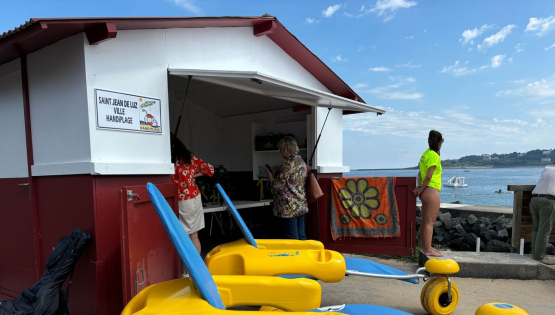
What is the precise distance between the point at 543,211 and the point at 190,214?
4.75m

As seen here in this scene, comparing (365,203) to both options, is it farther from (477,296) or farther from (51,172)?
(51,172)

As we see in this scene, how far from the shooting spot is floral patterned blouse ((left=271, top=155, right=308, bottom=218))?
12.8ft

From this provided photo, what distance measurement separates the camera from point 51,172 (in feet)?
9.16

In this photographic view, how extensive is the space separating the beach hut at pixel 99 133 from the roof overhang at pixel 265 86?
0.05ft

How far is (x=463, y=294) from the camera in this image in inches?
142

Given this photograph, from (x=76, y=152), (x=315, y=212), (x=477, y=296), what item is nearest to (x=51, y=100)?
(x=76, y=152)

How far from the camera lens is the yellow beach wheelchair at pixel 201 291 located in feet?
4.03

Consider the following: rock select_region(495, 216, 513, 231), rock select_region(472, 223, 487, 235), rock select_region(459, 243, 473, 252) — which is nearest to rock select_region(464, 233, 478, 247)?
rock select_region(459, 243, 473, 252)

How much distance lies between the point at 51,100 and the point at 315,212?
3.76 metres

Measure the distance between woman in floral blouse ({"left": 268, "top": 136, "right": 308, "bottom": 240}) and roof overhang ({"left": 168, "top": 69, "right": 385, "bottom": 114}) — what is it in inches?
23.9

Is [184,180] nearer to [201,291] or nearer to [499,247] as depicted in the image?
[201,291]

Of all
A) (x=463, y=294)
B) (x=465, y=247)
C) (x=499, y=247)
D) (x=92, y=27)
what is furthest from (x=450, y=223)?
(x=92, y=27)

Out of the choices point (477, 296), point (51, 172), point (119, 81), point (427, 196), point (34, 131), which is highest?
point (119, 81)

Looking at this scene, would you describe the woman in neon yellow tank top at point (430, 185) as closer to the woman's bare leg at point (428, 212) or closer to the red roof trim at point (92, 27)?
the woman's bare leg at point (428, 212)
